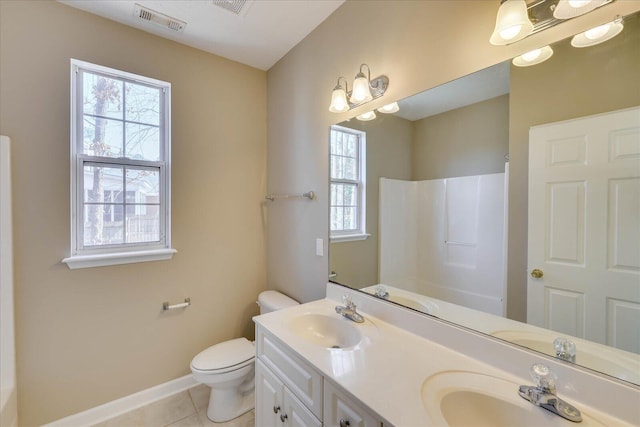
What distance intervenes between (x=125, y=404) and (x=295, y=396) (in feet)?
5.01

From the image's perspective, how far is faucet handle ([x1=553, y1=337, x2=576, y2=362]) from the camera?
2.65ft

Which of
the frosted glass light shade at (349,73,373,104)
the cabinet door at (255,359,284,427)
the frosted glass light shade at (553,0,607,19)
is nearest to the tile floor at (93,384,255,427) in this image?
the cabinet door at (255,359,284,427)

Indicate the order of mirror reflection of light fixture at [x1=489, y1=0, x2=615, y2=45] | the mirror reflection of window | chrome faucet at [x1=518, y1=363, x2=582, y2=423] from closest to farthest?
1. chrome faucet at [x1=518, y1=363, x2=582, y2=423]
2. mirror reflection of light fixture at [x1=489, y1=0, x2=615, y2=45]
3. the mirror reflection of window

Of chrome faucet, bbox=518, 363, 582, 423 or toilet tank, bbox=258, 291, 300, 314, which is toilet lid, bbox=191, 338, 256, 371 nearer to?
toilet tank, bbox=258, 291, 300, 314

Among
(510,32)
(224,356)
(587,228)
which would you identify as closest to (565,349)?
(587,228)

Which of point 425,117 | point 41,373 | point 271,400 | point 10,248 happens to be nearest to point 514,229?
point 425,117

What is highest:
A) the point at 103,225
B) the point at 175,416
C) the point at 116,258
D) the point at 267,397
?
the point at 103,225

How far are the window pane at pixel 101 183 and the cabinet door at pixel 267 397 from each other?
147 centimetres

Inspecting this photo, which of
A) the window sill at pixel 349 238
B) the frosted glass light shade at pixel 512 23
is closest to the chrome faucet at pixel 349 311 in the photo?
the window sill at pixel 349 238

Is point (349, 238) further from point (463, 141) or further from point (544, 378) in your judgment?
point (544, 378)

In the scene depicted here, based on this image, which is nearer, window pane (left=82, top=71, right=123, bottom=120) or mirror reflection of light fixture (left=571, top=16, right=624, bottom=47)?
mirror reflection of light fixture (left=571, top=16, right=624, bottom=47)

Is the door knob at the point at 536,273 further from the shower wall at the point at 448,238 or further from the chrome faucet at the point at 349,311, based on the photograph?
the chrome faucet at the point at 349,311

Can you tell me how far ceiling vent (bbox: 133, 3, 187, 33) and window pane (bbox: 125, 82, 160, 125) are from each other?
425 millimetres

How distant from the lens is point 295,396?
→ 3.58ft
